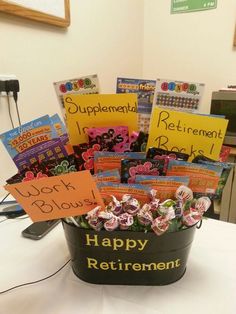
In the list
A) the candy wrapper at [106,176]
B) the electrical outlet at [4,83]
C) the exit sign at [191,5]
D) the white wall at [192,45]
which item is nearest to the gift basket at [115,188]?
the candy wrapper at [106,176]

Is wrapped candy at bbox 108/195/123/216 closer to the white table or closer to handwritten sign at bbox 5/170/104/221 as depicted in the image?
handwritten sign at bbox 5/170/104/221

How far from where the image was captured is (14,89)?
1.06 metres

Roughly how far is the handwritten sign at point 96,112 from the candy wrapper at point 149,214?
0.17 meters

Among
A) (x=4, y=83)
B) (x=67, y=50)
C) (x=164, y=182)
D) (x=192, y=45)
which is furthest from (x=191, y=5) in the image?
(x=164, y=182)

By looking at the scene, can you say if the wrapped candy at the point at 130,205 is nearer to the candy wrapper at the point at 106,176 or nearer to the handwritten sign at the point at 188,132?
the candy wrapper at the point at 106,176

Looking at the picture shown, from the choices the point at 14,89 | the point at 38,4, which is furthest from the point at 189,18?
the point at 14,89

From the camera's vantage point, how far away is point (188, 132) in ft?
1.79

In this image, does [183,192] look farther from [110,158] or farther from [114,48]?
[114,48]

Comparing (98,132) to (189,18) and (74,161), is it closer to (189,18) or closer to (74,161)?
(74,161)

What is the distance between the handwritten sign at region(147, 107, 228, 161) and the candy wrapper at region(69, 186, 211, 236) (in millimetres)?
100

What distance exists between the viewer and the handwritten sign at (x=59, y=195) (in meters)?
0.45

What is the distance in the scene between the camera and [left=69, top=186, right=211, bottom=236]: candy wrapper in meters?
0.47

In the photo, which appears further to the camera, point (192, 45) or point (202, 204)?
point (192, 45)

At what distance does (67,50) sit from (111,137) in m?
0.98
